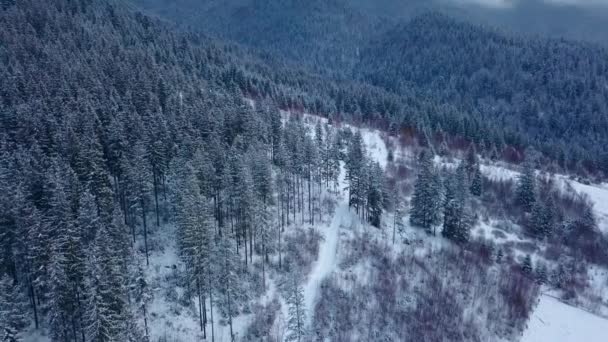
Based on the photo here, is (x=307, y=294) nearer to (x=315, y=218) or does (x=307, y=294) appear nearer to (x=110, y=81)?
(x=315, y=218)

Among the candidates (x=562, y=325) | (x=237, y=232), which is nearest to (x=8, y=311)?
(x=237, y=232)

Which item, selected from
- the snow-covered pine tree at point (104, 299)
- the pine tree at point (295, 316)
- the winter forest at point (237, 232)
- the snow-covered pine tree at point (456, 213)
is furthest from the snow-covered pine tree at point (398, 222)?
the snow-covered pine tree at point (104, 299)

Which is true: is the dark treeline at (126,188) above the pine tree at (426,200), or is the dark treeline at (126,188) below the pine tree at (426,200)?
above

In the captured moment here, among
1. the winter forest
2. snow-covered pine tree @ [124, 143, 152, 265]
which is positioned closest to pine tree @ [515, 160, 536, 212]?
the winter forest

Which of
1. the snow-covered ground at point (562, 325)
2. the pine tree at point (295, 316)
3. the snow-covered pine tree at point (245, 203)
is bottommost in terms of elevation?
the snow-covered ground at point (562, 325)

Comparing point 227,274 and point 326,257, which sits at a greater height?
point 227,274

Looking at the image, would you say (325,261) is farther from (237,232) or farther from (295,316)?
(237,232)

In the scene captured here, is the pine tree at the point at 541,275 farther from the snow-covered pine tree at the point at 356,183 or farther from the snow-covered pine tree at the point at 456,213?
Answer: the snow-covered pine tree at the point at 356,183

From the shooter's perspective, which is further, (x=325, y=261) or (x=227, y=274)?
(x=325, y=261)
